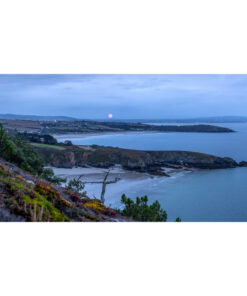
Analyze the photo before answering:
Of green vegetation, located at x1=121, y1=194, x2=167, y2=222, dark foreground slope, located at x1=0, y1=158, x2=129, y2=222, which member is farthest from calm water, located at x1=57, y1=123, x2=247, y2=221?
dark foreground slope, located at x1=0, y1=158, x2=129, y2=222

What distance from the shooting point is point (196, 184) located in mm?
4996

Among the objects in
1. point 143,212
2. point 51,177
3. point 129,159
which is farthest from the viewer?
point 51,177

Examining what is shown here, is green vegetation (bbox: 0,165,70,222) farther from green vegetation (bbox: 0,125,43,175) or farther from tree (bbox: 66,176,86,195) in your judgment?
green vegetation (bbox: 0,125,43,175)

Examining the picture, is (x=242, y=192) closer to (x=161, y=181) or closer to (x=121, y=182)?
(x=161, y=181)

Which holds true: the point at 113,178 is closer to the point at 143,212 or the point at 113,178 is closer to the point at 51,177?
the point at 143,212

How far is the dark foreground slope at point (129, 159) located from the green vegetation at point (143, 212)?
114cm

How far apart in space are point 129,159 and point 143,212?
1.57 m

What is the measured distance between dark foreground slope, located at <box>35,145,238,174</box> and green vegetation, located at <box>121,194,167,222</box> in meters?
1.14

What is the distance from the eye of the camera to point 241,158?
210 inches

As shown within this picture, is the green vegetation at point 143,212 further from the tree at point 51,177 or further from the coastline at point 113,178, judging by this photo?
the tree at point 51,177

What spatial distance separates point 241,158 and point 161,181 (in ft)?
6.12

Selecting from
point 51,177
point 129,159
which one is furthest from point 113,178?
point 51,177

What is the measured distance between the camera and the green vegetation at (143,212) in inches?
155

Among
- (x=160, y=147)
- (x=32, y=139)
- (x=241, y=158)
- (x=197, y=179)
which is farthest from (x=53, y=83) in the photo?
(x=241, y=158)
